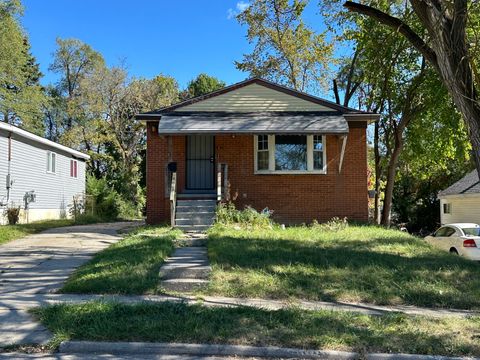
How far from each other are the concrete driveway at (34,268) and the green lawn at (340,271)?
8.69 ft

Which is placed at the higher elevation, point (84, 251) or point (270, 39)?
point (270, 39)

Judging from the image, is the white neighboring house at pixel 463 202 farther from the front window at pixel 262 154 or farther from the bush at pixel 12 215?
the bush at pixel 12 215

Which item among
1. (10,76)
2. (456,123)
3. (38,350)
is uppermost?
(10,76)

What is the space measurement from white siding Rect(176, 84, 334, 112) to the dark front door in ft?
3.70

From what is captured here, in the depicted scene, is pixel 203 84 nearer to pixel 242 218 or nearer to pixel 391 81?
pixel 391 81

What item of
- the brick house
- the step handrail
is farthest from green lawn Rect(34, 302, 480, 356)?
the brick house

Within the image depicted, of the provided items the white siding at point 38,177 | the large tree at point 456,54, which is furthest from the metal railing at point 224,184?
the white siding at point 38,177

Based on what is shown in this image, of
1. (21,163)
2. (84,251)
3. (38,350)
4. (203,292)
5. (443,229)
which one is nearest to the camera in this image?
(38,350)

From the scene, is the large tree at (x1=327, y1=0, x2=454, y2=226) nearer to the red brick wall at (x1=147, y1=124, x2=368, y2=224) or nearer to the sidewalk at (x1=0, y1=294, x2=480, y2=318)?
the red brick wall at (x1=147, y1=124, x2=368, y2=224)

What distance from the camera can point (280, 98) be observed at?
16406 mm

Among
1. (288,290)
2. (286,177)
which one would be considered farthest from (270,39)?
(288,290)

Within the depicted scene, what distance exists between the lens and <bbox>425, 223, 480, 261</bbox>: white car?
1589 cm

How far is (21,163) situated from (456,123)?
18.8 m

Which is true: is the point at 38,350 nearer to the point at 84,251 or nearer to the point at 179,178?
the point at 84,251
